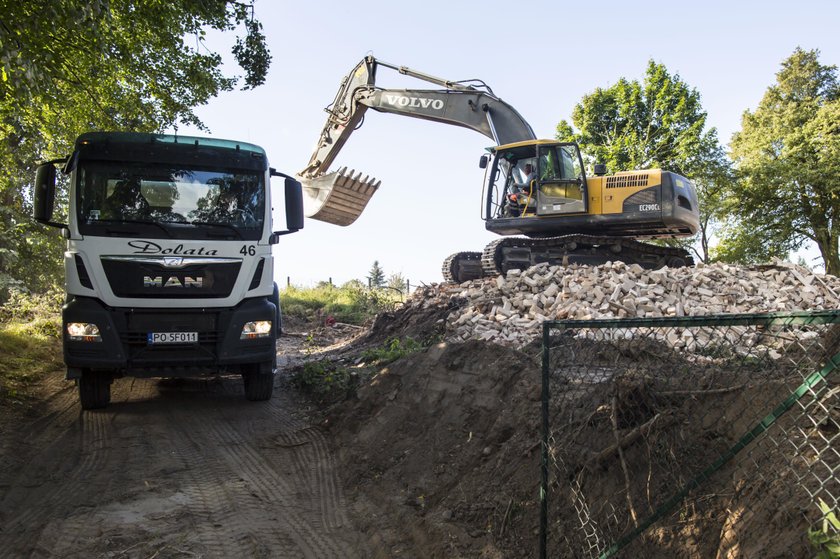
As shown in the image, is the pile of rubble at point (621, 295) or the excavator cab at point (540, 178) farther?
the excavator cab at point (540, 178)

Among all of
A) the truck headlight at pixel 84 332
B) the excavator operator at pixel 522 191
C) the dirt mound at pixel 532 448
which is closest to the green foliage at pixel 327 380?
the dirt mound at pixel 532 448

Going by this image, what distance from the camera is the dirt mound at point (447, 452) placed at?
404cm

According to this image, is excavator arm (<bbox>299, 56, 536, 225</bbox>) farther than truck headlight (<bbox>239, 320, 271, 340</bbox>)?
Yes

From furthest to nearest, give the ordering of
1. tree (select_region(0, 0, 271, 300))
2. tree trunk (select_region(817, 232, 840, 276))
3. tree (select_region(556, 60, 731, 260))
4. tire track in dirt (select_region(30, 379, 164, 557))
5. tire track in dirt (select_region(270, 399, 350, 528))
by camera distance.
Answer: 1. tree (select_region(556, 60, 731, 260))
2. tree trunk (select_region(817, 232, 840, 276))
3. tree (select_region(0, 0, 271, 300))
4. tire track in dirt (select_region(270, 399, 350, 528))
5. tire track in dirt (select_region(30, 379, 164, 557))

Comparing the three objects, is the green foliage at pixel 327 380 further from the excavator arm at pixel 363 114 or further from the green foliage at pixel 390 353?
the excavator arm at pixel 363 114

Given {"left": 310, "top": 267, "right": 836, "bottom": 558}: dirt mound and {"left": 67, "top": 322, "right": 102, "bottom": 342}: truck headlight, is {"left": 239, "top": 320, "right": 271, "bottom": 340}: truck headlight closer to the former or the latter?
{"left": 310, "top": 267, "right": 836, "bottom": 558}: dirt mound

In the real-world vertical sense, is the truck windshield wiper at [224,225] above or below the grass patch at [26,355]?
above

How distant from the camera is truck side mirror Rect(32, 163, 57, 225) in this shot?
689 cm

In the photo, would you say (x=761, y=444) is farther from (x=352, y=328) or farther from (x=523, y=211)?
(x=352, y=328)

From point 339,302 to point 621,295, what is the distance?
37.7ft

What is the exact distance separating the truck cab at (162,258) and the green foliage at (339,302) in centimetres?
959

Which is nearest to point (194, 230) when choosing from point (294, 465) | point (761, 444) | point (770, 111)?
point (294, 465)

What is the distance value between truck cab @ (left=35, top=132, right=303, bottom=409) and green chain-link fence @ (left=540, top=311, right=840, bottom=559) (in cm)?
416

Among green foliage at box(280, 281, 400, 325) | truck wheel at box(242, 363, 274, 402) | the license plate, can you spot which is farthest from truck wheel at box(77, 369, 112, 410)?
green foliage at box(280, 281, 400, 325)
